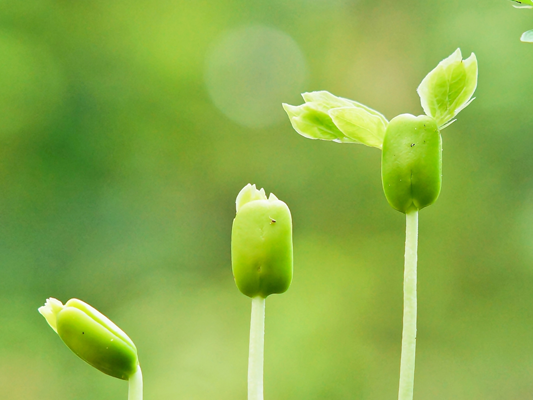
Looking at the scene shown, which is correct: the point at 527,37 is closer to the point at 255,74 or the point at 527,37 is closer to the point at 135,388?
the point at 135,388

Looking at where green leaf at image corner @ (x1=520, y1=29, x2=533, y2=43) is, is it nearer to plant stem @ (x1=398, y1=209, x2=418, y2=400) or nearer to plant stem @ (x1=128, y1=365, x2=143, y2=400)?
plant stem @ (x1=398, y1=209, x2=418, y2=400)

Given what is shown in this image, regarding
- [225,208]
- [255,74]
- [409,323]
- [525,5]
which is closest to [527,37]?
[525,5]

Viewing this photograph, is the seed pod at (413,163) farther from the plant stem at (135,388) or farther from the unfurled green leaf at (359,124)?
the plant stem at (135,388)

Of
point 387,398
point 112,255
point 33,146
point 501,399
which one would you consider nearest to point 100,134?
point 33,146

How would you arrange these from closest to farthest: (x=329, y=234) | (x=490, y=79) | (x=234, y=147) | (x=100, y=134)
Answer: (x=490, y=79) < (x=100, y=134) < (x=329, y=234) < (x=234, y=147)

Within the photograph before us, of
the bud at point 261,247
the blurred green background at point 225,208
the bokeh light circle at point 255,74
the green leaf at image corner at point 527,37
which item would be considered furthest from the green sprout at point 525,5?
the bokeh light circle at point 255,74

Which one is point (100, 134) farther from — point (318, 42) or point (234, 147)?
point (318, 42)
